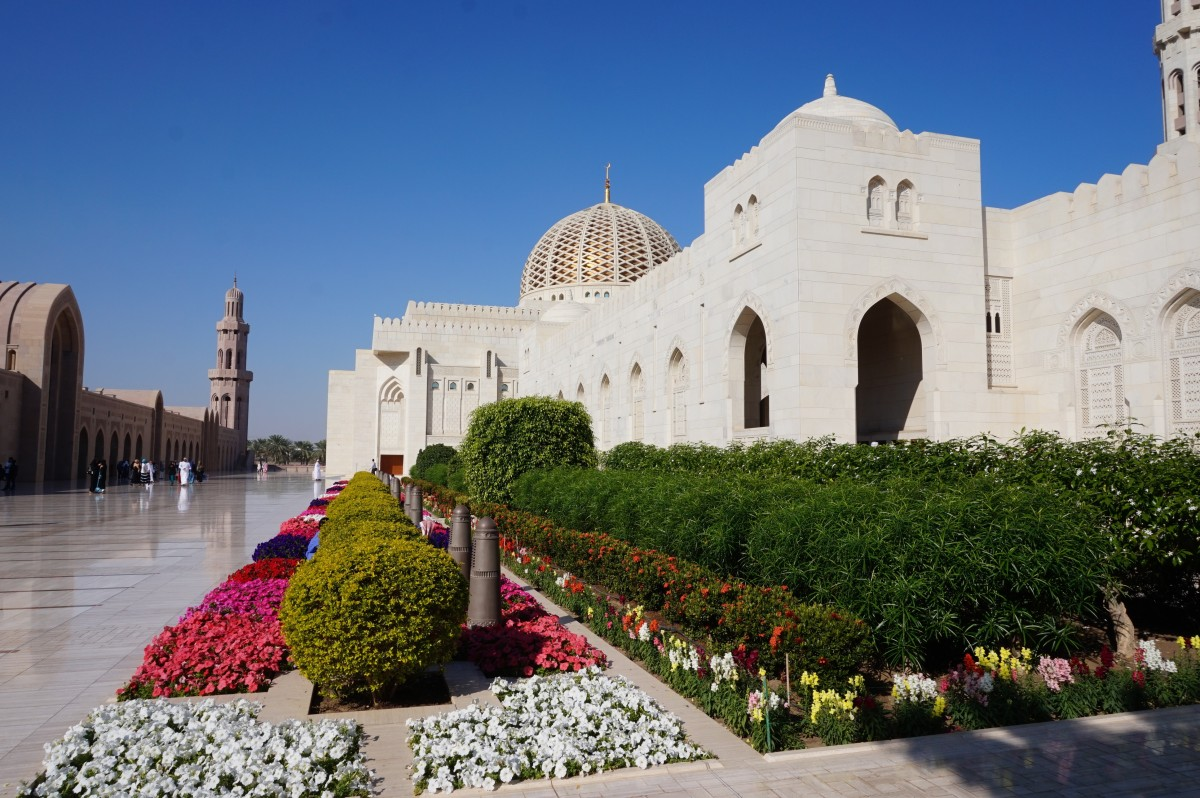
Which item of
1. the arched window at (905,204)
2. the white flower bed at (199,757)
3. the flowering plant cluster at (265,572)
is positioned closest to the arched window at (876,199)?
the arched window at (905,204)

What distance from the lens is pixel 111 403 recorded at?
113ft

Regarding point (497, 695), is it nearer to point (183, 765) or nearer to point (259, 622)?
point (183, 765)

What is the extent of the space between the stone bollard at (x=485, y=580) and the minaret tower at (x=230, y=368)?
63066 millimetres

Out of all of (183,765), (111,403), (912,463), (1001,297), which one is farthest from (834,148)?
(111,403)

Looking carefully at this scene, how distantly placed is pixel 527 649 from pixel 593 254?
36.0m

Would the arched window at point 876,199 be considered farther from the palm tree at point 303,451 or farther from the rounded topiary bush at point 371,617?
the palm tree at point 303,451

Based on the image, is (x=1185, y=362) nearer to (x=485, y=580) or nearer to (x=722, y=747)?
(x=485, y=580)

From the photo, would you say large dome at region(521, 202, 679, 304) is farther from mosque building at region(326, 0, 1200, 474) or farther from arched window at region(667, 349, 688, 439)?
mosque building at region(326, 0, 1200, 474)

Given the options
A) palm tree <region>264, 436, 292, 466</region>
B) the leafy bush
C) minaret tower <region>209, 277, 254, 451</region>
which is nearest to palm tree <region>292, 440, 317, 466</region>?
palm tree <region>264, 436, 292, 466</region>

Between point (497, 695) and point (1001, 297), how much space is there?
13760 mm

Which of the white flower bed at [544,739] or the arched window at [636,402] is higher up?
the arched window at [636,402]

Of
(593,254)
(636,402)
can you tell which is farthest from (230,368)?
(636,402)

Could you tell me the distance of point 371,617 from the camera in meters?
3.97

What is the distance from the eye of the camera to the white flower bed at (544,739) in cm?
328
